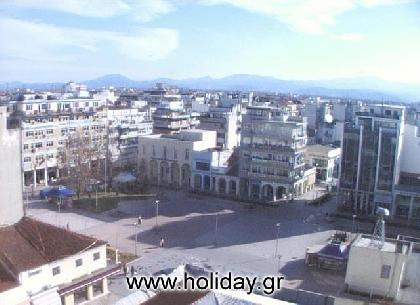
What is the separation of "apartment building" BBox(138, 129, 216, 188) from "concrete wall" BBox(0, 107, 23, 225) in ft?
50.6

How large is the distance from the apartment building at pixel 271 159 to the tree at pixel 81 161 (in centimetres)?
895

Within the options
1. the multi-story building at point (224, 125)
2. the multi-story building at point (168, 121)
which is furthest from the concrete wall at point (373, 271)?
the multi-story building at point (168, 121)

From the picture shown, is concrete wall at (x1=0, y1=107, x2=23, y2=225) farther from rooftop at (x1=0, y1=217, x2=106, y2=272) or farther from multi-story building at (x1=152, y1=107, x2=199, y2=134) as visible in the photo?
multi-story building at (x1=152, y1=107, x2=199, y2=134)

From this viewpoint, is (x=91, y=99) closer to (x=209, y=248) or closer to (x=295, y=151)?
(x=295, y=151)

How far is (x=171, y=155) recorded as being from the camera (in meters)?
31.1

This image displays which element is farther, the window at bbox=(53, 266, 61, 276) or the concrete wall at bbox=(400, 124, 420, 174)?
the concrete wall at bbox=(400, 124, 420, 174)

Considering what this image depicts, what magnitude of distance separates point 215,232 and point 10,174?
9.33m

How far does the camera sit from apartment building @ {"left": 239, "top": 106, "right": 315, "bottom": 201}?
27.0 metres

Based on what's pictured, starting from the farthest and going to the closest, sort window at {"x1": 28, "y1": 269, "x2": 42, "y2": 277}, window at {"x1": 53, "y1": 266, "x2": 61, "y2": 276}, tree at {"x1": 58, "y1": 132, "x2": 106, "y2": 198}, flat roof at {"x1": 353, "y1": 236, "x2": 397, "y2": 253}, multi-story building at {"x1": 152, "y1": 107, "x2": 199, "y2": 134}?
multi-story building at {"x1": 152, "y1": 107, "x2": 199, "y2": 134} → tree at {"x1": 58, "y1": 132, "x2": 106, "y2": 198} → window at {"x1": 53, "y1": 266, "x2": 61, "y2": 276} → window at {"x1": 28, "y1": 269, "x2": 42, "y2": 277} → flat roof at {"x1": 353, "y1": 236, "x2": 397, "y2": 253}

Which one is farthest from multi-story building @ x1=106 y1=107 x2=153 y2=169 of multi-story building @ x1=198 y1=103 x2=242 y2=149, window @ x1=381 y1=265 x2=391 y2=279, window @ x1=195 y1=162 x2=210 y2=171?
window @ x1=381 y1=265 x2=391 y2=279

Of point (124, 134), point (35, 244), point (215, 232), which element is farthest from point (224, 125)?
point (35, 244)

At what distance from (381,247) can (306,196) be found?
1975 cm

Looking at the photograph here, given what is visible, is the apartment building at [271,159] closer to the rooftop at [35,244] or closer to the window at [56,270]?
the rooftop at [35,244]

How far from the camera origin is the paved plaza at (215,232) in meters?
16.9
